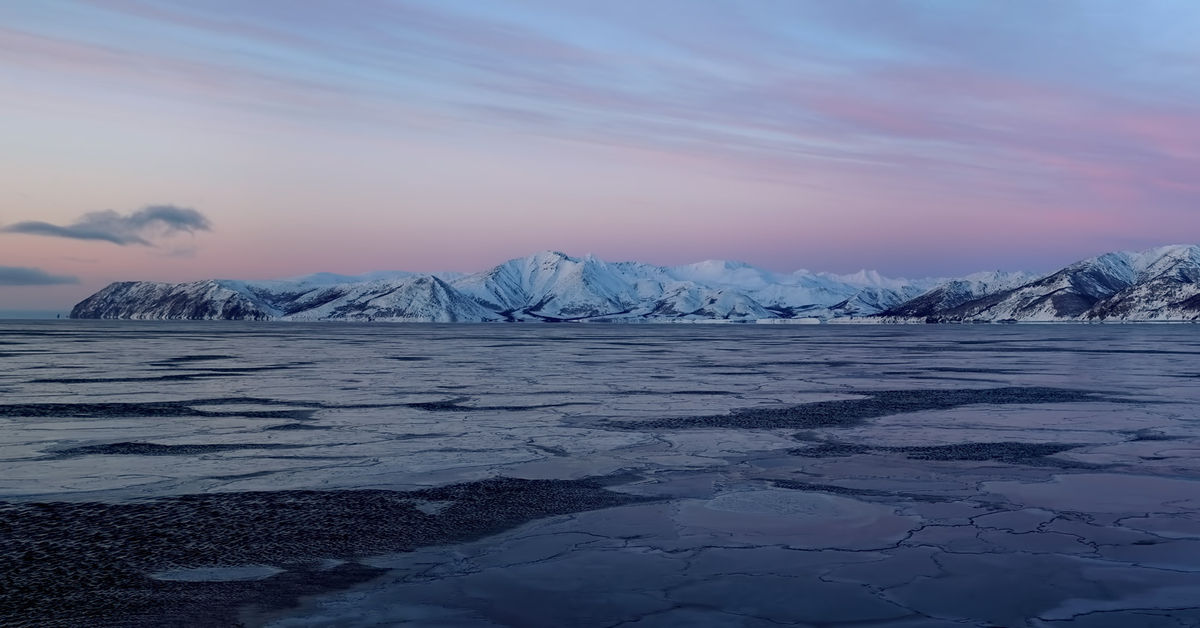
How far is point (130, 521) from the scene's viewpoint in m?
11.7

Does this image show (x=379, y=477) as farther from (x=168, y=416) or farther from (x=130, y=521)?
(x=168, y=416)

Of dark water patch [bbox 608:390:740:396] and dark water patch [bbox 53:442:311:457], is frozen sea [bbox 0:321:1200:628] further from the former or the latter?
dark water patch [bbox 608:390:740:396]

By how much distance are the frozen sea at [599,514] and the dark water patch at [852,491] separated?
0.08 m

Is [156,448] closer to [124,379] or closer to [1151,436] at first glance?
[1151,436]

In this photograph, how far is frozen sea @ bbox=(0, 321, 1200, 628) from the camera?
339 inches

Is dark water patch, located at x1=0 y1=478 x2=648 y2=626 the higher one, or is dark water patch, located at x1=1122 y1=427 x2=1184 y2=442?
dark water patch, located at x1=0 y1=478 x2=648 y2=626

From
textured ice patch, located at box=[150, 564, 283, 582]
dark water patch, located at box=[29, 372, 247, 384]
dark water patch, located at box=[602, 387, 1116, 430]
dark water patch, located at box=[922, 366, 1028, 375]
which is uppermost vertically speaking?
dark water patch, located at box=[29, 372, 247, 384]

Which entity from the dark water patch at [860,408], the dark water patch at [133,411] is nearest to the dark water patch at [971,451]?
the dark water patch at [860,408]

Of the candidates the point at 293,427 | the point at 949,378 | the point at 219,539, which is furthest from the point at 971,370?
the point at 219,539

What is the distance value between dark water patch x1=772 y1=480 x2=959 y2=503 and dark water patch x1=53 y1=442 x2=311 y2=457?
32.1 feet

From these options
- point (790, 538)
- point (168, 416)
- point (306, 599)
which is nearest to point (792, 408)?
point (790, 538)

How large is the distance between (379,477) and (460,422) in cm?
750

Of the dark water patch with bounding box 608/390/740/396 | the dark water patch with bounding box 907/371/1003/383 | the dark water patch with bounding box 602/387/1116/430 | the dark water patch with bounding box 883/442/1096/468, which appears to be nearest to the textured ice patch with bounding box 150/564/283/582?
the dark water patch with bounding box 883/442/1096/468

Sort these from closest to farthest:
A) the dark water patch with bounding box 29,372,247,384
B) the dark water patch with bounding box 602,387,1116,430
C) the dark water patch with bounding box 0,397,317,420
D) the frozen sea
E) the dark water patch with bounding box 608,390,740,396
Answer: the frozen sea < the dark water patch with bounding box 602,387,1116,430 < the dark water patch with bounding box 0,397,317,420 < the dark water patch with bounding box 608,390,740,396 < the dark water patch with bounding box 29,372,247,384
